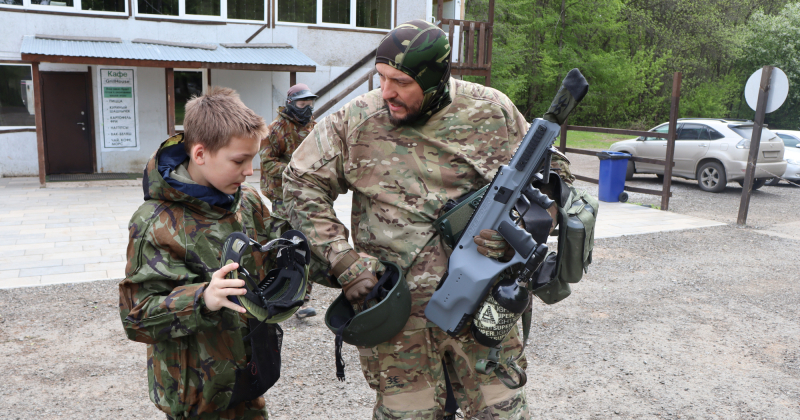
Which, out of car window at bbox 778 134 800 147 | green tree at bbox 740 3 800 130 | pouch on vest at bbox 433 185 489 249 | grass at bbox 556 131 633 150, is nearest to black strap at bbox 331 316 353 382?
pouch on vest at bbox 433 185 489 249

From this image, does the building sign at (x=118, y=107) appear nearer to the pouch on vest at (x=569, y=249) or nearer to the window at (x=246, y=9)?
the window at (x=246, y=9)

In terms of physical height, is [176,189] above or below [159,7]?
below

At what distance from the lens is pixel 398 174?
92.8 inches

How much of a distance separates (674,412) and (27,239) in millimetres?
7495

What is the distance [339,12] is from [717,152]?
9.69m

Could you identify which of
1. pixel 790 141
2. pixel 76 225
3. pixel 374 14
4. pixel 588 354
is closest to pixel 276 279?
pixel 588 354

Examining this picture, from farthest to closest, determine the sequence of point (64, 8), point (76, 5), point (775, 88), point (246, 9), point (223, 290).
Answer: point (246, 9)
point (76, 5)
point (64, 8)
point (775, 88)
point (223, 290)

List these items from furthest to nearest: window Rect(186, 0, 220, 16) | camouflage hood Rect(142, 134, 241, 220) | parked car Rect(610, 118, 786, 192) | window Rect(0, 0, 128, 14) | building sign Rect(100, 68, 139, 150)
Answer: window Rect(186, 0, 220, 16)
building sign Rect(100, 68, 139, 150)
parked car Rect(610, 118, 786, 192)
window Rect(0, 0, 128, 14)
camouflage hood Rect(142, 134, 241, 220)

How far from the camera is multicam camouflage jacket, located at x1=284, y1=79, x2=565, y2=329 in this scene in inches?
92.0

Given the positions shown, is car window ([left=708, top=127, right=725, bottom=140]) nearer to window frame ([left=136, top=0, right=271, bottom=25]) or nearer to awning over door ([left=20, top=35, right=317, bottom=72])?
awning over door ([left=20, top=35, right=317, bottom=72])

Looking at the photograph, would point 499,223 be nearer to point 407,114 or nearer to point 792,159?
point 407,114

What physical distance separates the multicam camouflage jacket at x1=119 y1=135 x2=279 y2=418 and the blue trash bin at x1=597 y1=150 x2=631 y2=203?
10.1 metres

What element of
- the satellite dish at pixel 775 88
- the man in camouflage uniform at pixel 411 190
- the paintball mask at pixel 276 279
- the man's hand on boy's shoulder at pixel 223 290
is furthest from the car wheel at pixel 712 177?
the man's hand on boy's shoulder at pixel 223 290

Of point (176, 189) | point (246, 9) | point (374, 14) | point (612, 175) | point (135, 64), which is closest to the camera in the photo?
point (176, 189)
